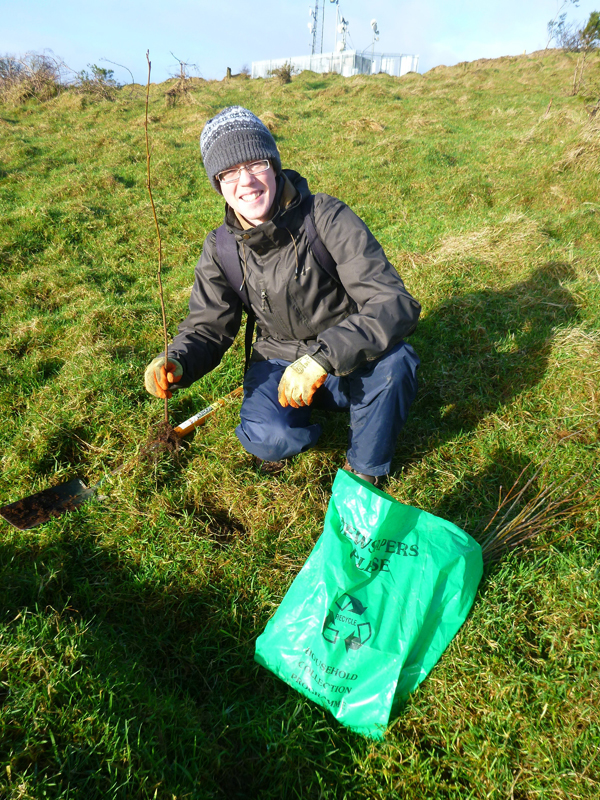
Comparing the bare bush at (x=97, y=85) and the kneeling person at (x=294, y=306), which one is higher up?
the bare bush at (x=97, y=85)

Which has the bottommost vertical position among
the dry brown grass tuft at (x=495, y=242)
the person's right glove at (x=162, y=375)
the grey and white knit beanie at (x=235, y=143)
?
the person's right glove at (x=162, y=375)

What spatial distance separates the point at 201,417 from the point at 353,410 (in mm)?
1058

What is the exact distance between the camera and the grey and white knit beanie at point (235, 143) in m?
2.00

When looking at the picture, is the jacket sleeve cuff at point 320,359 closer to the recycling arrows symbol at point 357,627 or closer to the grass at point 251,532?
the grass at point 251,532

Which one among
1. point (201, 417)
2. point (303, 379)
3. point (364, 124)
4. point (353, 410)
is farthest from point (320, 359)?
point (364, 124)

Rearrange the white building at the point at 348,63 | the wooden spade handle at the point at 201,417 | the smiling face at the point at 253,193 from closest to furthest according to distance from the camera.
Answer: the smiling face at the point at 253,193, the wooden spade handle at the point at 201,417, the white building at the point at 348,63

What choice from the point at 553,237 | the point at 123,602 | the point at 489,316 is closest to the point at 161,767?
the point at 123,602

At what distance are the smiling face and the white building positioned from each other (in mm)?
35852

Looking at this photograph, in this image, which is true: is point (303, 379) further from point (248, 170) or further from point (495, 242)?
point (495, 242)

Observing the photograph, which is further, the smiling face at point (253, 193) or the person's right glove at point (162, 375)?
the person's right glove at point (162, 375)

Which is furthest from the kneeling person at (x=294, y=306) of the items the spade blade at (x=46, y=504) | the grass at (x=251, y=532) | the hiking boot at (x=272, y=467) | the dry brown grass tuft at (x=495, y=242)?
the dry brown grass tuft at (x=495, y=242)

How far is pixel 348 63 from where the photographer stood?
106ft

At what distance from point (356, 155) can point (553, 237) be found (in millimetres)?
4349

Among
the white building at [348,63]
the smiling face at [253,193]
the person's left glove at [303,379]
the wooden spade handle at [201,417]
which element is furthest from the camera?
the white building at [348,63]
